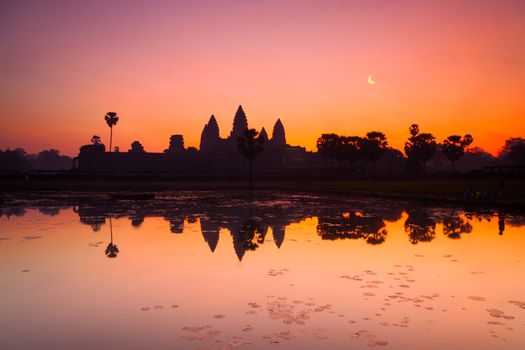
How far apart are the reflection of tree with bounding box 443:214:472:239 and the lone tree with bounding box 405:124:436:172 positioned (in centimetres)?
7303

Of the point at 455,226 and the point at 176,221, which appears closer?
the point at 455,226

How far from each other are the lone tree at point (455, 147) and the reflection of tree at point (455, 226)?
7707 centimetres

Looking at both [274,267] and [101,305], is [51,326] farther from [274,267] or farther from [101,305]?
[274,267]

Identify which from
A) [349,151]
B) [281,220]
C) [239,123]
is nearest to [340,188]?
[281,220]

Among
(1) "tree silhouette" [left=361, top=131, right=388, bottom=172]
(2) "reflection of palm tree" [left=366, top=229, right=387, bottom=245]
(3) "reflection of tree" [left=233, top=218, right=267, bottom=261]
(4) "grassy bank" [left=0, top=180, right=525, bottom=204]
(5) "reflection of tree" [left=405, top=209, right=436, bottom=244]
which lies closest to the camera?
(3) "reflection of tree" [left=233, top=218, right=267, bottom=261]

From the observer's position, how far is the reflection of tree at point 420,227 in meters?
15.0

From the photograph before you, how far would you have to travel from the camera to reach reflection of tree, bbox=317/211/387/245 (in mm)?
15273

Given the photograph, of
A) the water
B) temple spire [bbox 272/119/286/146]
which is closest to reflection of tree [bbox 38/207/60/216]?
the water

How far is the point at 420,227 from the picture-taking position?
57.4 ft

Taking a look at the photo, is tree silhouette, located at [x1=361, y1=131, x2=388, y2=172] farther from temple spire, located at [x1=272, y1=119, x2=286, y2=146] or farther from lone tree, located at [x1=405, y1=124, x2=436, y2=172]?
temple spire, located at [x1=272, y1=119, x2=286, y2=146]

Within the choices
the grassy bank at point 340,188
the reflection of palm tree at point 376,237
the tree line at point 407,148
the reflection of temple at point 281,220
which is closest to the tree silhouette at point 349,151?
the tree line at point 407,148

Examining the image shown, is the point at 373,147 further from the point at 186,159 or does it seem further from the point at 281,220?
the point at 281,220

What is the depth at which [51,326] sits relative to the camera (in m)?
6.73

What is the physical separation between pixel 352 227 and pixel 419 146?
81.7 metres
